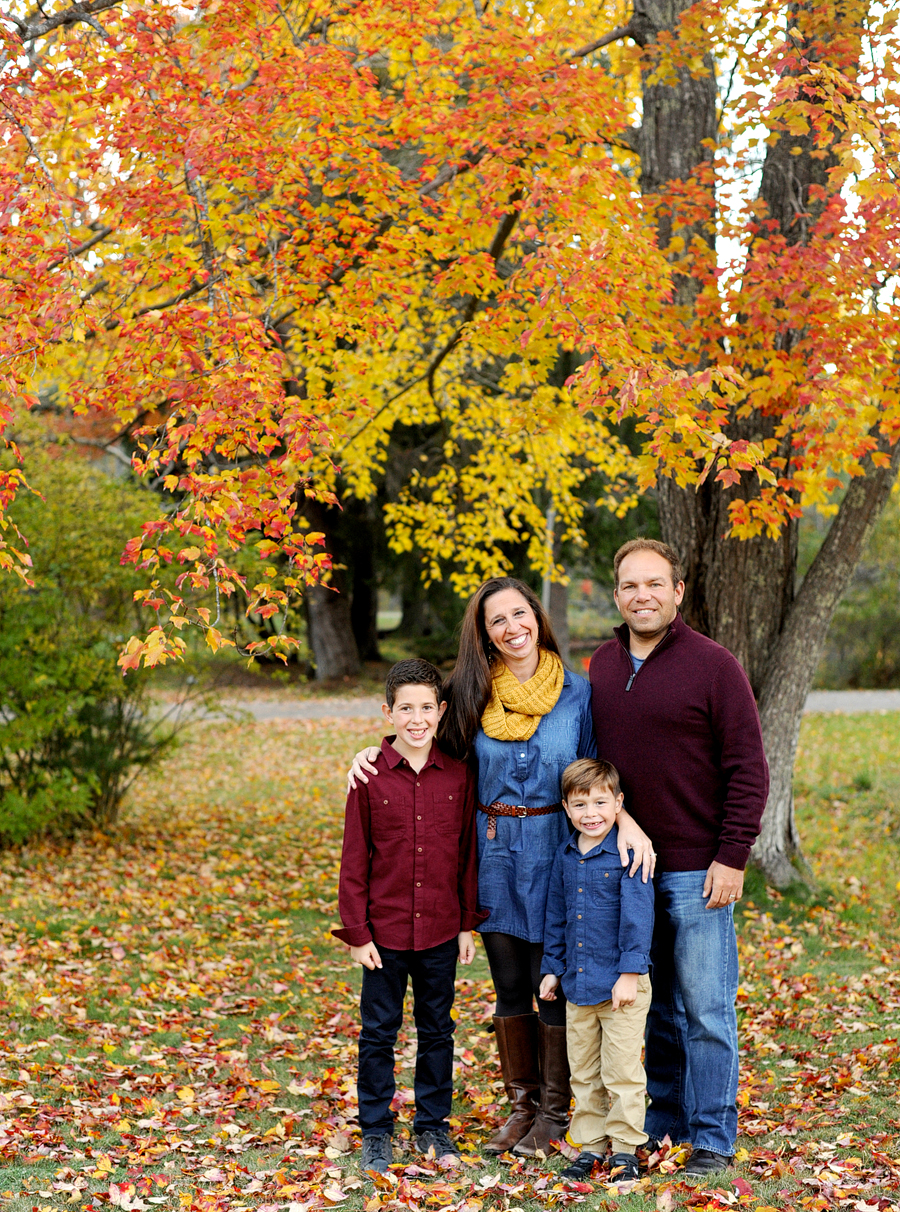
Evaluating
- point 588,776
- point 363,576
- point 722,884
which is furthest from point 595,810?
point 363,576

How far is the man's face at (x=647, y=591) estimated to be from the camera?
359cm

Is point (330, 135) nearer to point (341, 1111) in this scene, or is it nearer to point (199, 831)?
point (341, 1111)

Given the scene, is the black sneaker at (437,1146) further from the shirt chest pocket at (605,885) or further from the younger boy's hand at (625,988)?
the shirt chest pocket at (605,885)

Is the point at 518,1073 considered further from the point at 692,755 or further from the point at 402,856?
the point at 692,755

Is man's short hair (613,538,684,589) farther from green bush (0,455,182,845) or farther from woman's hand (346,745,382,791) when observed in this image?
green bush (0,455,182,845)

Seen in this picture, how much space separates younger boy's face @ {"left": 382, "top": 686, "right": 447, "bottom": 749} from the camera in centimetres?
357

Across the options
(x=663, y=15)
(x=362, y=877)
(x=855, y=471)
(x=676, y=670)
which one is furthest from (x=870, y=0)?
(x=362, y=877)

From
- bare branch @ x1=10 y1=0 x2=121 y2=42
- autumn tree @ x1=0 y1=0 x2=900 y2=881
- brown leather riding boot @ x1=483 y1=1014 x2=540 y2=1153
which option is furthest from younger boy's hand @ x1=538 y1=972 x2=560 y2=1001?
bare branch @ x1=10 y1=0 x2=121 y2=42

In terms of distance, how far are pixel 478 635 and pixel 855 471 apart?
301 cm

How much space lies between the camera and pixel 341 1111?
4.34 m

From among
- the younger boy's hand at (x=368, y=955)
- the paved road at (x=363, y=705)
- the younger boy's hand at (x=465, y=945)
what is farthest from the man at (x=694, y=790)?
the paved road at (x=363, y=705)

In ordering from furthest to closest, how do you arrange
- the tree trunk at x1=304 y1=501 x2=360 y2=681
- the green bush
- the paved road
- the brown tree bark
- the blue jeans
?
the tree trunk at x1=304 y1=501 x2=360 y2=681 → the paved road → the green bush → the brown tree bark → the blue jeans

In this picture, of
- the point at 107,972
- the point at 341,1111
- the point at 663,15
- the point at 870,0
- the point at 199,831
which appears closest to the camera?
the point at 341,1111

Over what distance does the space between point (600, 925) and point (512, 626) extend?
3.33ft
